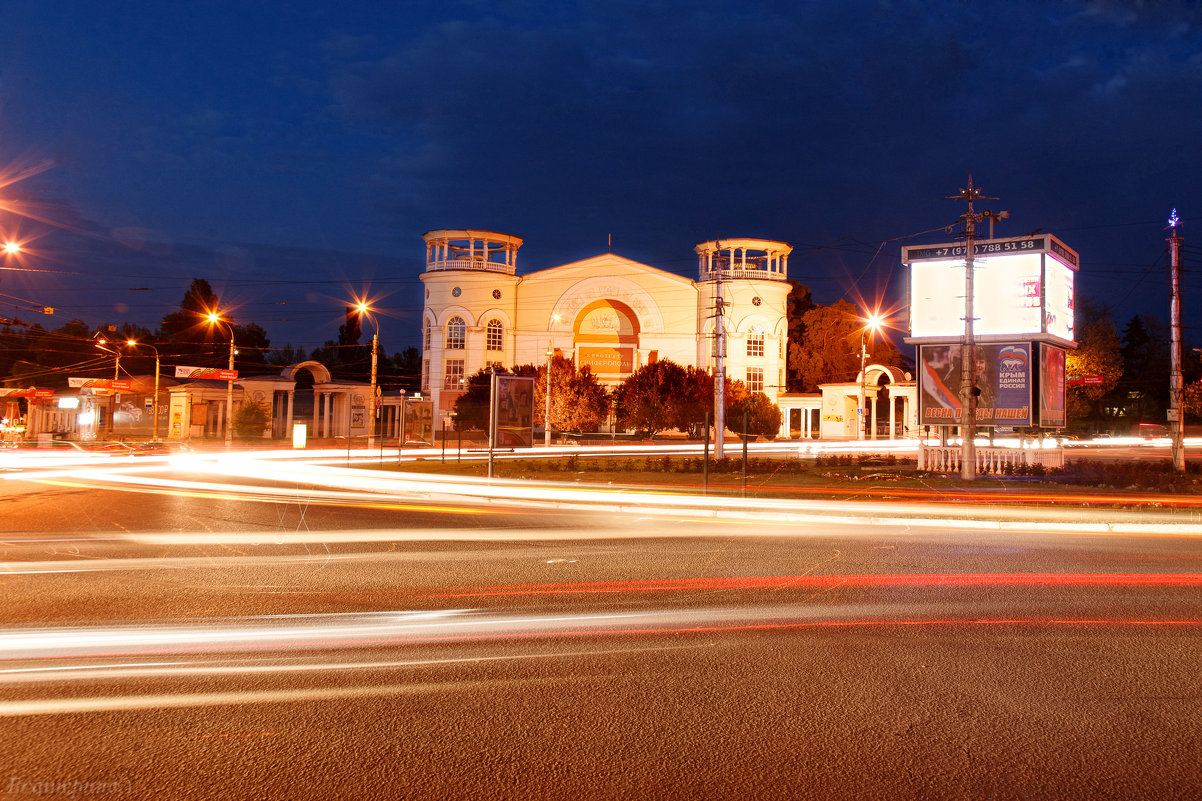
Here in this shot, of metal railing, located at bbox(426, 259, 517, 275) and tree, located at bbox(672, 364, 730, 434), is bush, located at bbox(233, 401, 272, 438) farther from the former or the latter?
tree, located at bbox(672, 364, 730, 434)

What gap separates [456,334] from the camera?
65500mm

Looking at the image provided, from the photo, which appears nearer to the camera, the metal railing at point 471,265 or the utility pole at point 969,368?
the utility pole at point 969,368

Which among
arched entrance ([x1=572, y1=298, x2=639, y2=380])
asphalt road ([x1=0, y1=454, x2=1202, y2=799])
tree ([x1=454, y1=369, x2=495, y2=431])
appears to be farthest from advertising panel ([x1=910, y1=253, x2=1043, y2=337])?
arched entrance ([x1=572, y1=298, x2=639, y2=380])

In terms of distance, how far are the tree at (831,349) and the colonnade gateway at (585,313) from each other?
25.2ft

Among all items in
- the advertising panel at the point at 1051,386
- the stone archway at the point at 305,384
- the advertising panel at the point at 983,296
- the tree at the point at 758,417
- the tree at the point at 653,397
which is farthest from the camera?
the tree at the point at 758,417

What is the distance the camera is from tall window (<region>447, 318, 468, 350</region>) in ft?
214

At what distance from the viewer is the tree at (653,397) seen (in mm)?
53781

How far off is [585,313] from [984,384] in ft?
128

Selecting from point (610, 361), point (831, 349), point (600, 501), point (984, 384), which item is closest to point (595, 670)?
point (600, 501)

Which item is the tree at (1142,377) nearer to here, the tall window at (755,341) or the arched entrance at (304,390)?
the tall window at (755,341)

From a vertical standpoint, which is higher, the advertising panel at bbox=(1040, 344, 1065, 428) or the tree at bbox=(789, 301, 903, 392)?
the tree at bbox=(789, 301, 903, 392)

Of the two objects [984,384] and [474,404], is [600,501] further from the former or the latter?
[474,404]

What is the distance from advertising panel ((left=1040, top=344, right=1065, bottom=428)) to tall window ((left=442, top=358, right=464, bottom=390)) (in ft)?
141

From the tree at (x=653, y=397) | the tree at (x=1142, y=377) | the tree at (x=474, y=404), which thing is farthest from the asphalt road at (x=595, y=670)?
the tree at (x=1142, y=377)
